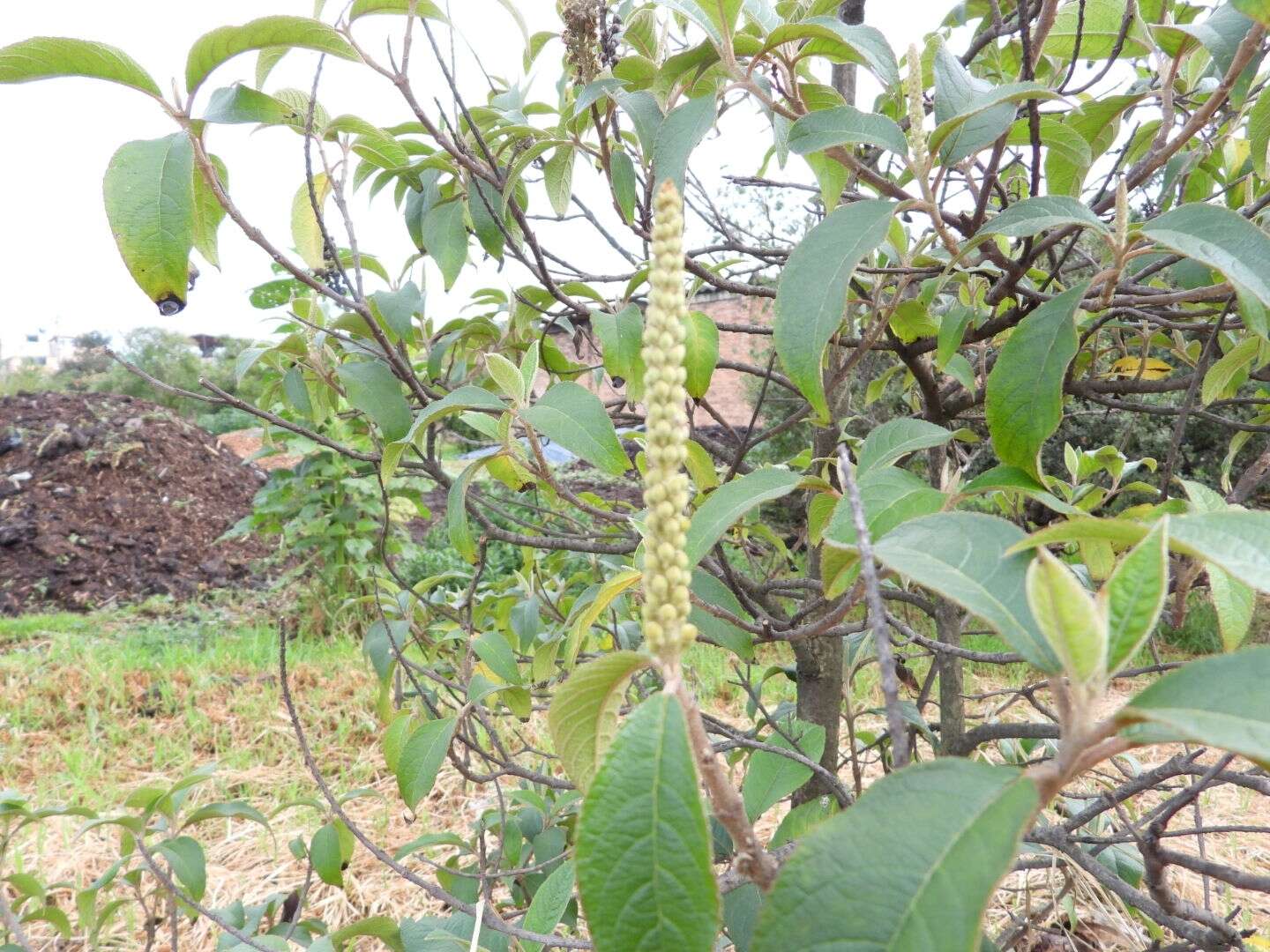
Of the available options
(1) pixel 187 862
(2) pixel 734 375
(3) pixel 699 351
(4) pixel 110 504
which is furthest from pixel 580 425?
(2) pixel 734 375

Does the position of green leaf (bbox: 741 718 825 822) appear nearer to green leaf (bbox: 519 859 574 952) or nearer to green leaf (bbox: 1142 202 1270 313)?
green leaf (bbox: 519 859 574 952)

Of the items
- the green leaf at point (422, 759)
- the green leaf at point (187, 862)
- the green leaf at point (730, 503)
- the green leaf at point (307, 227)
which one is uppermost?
the green leaf at point (307, 227)

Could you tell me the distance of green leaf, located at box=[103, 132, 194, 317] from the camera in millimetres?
703

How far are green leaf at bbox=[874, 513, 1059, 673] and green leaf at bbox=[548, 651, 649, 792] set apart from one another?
0.53 feet

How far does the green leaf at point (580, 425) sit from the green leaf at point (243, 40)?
1.52 feet

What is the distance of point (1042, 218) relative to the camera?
0.72 meters

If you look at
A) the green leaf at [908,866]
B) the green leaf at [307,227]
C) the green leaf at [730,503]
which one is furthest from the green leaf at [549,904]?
the green leaf at [307,227]

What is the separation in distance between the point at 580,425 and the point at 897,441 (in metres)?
0.34

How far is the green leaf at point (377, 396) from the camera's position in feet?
3.61

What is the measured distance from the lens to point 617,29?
3.97ft

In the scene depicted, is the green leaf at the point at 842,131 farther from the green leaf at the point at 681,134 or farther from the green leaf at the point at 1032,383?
the green leaf at the point at 1032,383

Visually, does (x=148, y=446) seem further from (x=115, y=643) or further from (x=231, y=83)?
(x=231, y=83)

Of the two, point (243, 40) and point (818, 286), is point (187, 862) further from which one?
point (818, 286)

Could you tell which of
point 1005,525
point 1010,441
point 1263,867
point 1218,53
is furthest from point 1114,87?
point 1263,867
